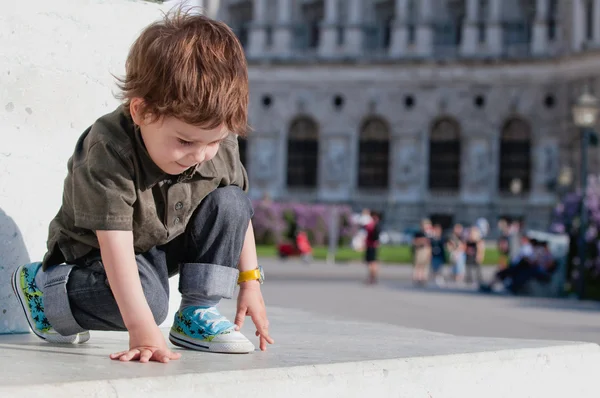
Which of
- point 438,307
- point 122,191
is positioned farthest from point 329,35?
point 122,191

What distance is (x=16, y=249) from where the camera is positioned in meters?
3.81

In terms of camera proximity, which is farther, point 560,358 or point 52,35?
point 52,35

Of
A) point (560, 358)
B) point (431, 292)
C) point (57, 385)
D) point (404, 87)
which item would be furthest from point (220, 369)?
point (404, 87)

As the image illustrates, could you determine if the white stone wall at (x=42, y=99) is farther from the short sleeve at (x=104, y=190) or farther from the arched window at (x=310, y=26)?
the arched window at (x=310, y=26)

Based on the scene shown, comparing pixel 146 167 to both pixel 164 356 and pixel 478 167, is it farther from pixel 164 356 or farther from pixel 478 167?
pixel 478 167

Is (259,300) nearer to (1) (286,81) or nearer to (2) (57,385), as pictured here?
(2) (57,385)

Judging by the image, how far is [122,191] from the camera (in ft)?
10.2

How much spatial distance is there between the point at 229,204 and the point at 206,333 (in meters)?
0.38

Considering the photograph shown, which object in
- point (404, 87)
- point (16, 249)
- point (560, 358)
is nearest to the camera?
point (560, 358)

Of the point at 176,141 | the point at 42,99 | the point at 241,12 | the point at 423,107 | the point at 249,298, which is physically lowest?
the point at 249,298

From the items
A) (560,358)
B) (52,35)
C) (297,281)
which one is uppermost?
(52,35)

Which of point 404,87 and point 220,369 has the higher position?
point 404,87

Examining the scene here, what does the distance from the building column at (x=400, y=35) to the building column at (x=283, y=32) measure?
4369 mm

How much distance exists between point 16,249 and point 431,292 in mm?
14254
